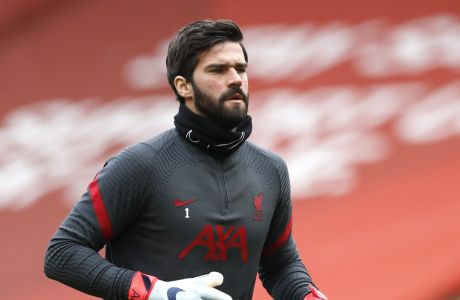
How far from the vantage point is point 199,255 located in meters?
2.64

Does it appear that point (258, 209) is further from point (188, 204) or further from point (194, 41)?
point (194, 41)

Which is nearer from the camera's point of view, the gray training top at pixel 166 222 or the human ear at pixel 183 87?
the gray training top at pixel 166 222

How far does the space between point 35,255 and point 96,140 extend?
561 millimetres

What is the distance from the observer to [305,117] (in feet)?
16.7

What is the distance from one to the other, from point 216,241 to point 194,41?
479mm

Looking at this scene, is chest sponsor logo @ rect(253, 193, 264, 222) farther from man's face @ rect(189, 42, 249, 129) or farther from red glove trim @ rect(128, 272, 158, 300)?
red glove trim @ rect(128, 272, 158, 300)

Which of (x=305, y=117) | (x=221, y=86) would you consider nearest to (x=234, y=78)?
(x=221, y=86)

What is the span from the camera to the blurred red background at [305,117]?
16.1ft

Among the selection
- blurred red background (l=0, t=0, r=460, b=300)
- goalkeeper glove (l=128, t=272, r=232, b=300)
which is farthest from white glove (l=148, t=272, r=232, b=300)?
blurred red background (l=0, t=0, r=460, b=300)

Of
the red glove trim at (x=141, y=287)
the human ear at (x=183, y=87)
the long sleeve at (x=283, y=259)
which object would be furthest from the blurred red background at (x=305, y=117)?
the red glove trim at (x=141, y=287)

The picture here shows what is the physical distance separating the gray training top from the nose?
18 centimetres

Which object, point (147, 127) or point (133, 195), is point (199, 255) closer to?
point (133, 195)

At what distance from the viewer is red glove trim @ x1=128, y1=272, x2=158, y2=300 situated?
2533 mm

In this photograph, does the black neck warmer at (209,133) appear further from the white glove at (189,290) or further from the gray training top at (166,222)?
the white glove at (189,290)
